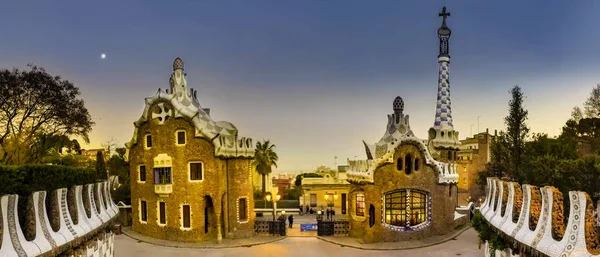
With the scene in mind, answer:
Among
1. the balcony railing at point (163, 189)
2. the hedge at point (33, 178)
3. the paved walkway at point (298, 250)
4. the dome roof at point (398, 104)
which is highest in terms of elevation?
the dome roof at point (398, 104)

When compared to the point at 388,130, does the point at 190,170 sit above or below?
below

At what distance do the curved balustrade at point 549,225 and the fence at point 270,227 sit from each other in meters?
17.2

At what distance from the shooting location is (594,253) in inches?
313

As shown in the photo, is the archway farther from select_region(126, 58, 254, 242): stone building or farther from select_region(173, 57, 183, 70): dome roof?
select_region(173, 57, 183, 70): dome roof

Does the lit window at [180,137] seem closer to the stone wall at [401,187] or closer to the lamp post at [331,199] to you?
the stone wall at [401,187]

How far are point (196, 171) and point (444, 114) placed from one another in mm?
16450

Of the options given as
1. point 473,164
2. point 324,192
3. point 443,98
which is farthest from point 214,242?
point 473,164

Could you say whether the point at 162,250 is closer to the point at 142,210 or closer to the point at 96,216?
the point at 142,210

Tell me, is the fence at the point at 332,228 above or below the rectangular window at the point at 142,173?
below

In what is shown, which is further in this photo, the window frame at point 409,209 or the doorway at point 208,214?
the doorway at point 208,214

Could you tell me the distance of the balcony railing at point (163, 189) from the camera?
1082 inches

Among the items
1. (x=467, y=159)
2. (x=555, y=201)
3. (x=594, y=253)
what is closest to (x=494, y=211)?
(x=555, y=201)

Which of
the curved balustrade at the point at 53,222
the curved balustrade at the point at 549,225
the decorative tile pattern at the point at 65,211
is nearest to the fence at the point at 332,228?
the curved balustrade at the point at 53,222

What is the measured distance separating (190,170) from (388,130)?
460 inches
